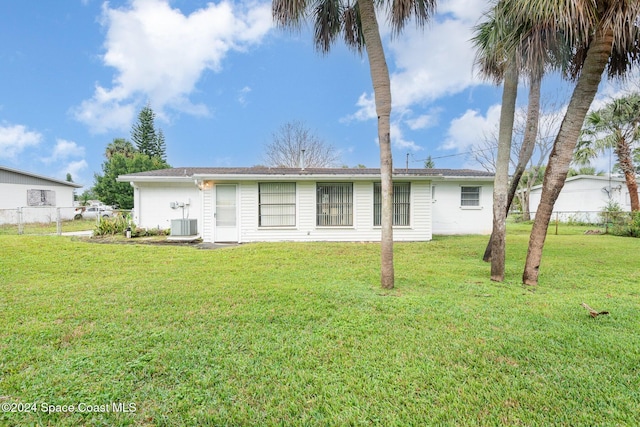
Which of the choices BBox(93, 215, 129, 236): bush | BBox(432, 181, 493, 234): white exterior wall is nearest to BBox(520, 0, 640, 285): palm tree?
BBox(432, 181, 493, 234): white exterior wall

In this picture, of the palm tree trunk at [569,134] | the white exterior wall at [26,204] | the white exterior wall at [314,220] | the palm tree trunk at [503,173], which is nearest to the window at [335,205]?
the white exterior wall at [314,220]

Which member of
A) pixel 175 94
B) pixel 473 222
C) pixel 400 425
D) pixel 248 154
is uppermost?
pixel 175 94

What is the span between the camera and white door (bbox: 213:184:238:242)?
10203 mm

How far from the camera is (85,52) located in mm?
19031

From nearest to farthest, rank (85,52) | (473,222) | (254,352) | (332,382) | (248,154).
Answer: (332,382)
(254,352)
(473,222)
(85,52)
(248,154)

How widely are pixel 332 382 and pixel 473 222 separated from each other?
41.6 feet

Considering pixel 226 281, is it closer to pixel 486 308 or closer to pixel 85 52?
pixel 486 308

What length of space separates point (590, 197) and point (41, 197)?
38.1 meters

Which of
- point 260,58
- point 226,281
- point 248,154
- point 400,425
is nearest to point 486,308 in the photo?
point 400,425

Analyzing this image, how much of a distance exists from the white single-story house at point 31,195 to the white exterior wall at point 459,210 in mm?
19389

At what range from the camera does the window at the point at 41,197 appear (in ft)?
58.2

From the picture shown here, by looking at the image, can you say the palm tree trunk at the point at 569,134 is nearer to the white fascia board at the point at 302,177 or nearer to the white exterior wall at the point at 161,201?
the white fascia board at the point at 302,177

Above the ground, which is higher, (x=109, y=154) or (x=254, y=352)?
(x=109, y=154)

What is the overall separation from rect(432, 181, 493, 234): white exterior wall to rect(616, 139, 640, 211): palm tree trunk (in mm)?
8608
